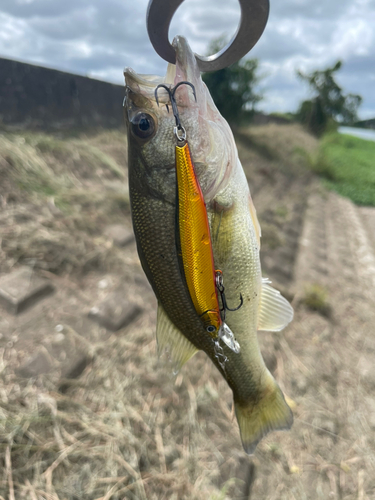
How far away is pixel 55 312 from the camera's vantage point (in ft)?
8.95

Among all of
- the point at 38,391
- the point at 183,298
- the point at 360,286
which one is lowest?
the point at 360,286

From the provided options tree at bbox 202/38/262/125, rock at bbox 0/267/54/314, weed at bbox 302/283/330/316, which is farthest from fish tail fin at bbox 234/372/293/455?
tree at bbox 202/38/262/125

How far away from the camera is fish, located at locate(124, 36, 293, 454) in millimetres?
1000

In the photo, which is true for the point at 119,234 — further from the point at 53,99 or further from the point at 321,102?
the point at 321,102

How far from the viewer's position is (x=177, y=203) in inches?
36.8

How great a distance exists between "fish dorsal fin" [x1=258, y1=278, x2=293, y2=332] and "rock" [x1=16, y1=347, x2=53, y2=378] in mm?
1683

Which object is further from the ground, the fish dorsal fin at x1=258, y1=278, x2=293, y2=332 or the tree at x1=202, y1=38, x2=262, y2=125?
the tree at x1=202, y1=38, x2=262, y2=125

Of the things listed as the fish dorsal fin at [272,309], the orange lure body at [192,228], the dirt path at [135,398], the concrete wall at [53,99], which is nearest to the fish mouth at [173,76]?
the orange lure body at [192,228]

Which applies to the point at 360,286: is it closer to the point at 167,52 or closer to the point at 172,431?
the point at 172,431

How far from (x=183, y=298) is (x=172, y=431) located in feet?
5.06

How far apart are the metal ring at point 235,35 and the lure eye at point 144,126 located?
18 centimetres

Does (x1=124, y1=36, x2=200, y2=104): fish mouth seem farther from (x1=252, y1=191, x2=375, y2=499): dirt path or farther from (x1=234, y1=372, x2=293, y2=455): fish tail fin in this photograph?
(x1=252, y1=191, x2=375, y2=499): dirt path

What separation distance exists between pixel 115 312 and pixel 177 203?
213cm

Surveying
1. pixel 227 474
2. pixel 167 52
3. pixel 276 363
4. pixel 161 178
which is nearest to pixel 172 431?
pixel 227 474
